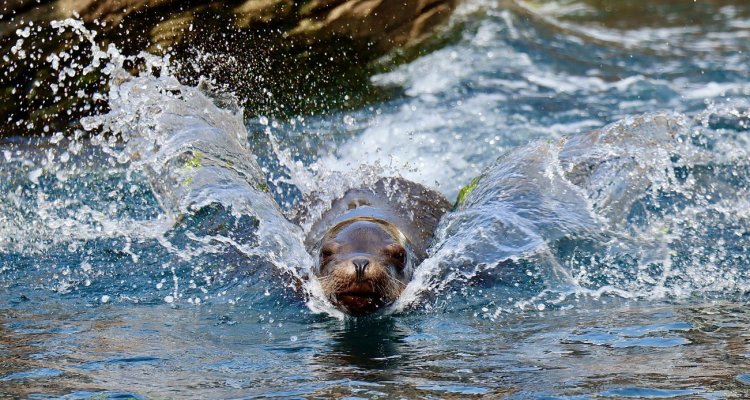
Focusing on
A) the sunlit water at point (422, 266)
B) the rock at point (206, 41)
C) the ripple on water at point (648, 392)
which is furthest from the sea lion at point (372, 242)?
the rock at point (206, 41)

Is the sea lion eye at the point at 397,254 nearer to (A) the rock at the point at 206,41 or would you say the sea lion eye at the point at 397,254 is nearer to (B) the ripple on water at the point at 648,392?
(B) the ripple on water at the point at 648,392

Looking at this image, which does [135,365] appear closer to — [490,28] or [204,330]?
[204,330]

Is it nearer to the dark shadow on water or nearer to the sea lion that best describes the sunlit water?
the dark shadow on water

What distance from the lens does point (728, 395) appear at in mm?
4348

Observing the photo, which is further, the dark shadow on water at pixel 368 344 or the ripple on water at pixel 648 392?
the dark shadow on water at pixel 368 344

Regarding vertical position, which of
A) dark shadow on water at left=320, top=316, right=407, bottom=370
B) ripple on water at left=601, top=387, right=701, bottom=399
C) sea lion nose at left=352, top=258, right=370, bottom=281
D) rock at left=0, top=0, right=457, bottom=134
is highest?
rock at left=0, top=0, right=457, bottom=134

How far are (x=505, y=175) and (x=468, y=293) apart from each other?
2.00 meters

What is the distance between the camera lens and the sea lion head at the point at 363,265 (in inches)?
243

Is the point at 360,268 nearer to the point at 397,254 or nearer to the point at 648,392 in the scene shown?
the point at 397,254

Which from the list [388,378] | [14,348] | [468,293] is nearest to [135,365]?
[14,348]

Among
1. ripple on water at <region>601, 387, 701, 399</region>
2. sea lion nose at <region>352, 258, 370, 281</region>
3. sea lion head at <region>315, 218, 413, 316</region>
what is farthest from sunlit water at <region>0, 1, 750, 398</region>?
sea lion nose at <region>352, 258, 370, 281</region>

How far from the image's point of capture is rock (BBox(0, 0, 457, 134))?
9203mm

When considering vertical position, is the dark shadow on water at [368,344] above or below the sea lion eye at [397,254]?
below

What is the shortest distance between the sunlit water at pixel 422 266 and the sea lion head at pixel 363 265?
0.40 ft
